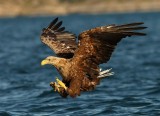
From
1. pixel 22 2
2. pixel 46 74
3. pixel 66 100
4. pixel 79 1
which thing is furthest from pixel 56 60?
pixel 79 1

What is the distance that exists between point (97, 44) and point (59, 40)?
2.28 metres

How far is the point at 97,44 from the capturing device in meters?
11.6

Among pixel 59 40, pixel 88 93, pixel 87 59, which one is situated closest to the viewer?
pixel 87 59

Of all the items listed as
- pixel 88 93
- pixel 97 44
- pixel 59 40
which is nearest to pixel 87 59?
pixel 97 44

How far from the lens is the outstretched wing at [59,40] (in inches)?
513

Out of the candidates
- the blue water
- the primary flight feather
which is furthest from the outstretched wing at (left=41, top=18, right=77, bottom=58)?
the blue water

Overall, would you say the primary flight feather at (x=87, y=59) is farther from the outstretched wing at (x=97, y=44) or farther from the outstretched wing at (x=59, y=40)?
the outstretched wing at (x=59, y=40)

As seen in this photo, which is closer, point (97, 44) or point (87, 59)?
point (97, 44)

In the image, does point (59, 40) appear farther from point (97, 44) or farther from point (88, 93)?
point (88, 93)

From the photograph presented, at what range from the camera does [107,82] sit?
1900 centimetres

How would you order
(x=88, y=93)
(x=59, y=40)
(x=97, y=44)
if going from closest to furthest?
1. (x=97, y=44)
2. (x=59, y=40)
3. (x=88, y=93)

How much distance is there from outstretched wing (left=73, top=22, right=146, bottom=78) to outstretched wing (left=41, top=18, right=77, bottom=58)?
1.00 m

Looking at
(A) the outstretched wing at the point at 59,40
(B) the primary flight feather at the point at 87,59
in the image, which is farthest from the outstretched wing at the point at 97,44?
(A) the outstretched wing at the point at 59,40

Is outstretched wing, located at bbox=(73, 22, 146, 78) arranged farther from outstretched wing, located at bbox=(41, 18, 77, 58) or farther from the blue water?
the blue water
